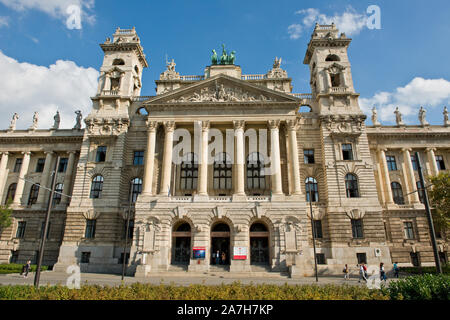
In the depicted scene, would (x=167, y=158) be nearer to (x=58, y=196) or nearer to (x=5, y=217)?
(x=58, y=196)

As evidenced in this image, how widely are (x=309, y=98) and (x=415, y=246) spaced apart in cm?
2505

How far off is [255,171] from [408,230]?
899 inches

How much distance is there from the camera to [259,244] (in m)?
34.9

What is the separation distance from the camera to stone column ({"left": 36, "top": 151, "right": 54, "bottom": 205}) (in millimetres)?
44031

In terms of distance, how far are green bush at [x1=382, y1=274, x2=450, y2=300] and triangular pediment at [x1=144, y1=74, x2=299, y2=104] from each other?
28.1m

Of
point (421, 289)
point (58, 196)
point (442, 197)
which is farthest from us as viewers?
point (58, 196)

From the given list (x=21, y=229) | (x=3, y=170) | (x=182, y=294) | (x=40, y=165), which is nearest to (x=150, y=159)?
(x=40, y=165)

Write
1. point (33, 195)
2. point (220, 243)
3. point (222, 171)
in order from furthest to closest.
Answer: point (33, 195)
point (222, 171)
point (220, 243)

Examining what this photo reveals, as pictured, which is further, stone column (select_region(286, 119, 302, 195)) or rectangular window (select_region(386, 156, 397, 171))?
rectangular window (select_region(386, 156, 397, 171))

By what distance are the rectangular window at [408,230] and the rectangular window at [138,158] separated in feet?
125

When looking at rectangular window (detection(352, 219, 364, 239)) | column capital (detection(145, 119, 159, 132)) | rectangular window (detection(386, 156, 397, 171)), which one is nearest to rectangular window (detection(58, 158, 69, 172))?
column capital (detection(145, 119, 159, 132))

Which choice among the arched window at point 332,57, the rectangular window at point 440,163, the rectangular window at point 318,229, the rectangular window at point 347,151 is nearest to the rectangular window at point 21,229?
the rectangular window at point 318,229

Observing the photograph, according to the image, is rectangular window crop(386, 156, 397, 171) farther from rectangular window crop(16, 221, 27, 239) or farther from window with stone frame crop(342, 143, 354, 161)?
rectangular window crop(16, 221, 27, 239)

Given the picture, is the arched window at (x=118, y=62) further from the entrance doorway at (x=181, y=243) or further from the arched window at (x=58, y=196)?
the entrance doorway at (x=181, y=243)
